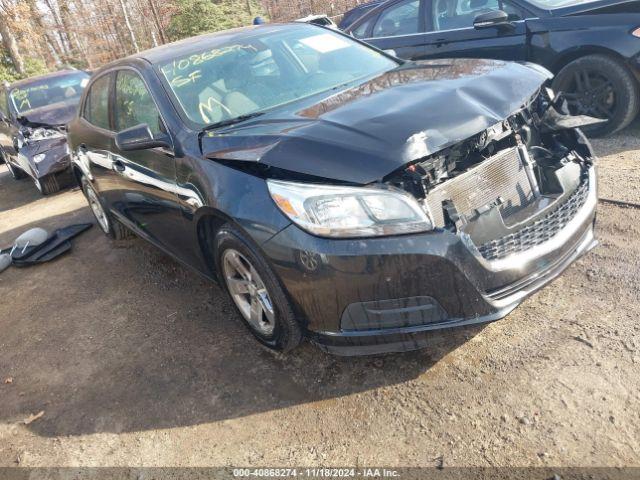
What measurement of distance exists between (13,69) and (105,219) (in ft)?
64.9

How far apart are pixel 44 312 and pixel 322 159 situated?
293 cm

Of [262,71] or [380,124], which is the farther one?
[262,71]

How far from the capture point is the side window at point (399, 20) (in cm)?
590

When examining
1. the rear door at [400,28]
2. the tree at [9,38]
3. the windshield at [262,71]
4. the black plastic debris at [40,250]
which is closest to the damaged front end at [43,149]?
the black plastic debris at [40,250]

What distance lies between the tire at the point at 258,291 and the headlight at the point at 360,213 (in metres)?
0.39

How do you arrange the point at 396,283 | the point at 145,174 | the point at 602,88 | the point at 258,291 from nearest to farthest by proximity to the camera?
1. the point at 396,283
2. the point at 258,291
3. the point at 145,174
4. the point at 602,88

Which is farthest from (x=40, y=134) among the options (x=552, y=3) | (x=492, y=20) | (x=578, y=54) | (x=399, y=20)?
(x=578, y=54)

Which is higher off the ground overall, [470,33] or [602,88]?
[470,33]

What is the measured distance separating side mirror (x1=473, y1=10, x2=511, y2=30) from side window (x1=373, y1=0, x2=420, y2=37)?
95 cm

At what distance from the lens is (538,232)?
231 centimetres

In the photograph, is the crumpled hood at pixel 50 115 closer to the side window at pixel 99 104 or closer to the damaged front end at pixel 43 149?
the damaged front end at pixel 43 149

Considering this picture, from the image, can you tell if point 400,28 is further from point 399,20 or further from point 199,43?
point 199,43

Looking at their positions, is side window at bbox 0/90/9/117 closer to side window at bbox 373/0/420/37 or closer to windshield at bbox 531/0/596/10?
side window at bbox 373/0/420/37

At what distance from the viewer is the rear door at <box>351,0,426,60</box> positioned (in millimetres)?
5855
